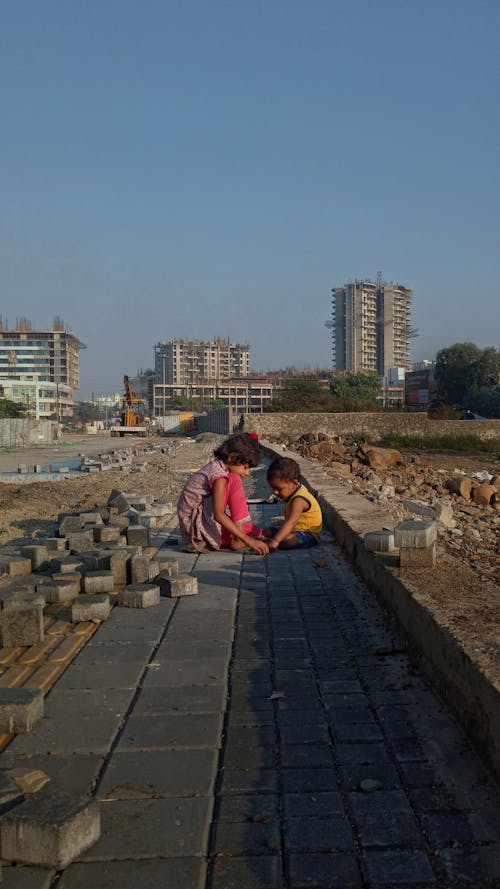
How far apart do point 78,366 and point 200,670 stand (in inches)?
7668

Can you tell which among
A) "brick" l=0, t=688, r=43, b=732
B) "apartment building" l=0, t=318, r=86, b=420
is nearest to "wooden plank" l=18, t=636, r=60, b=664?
"brick" l=0, t=688, r=43, b=732

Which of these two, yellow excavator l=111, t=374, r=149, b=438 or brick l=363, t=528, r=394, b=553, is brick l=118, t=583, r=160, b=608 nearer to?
brick l=363, t=528, r=394, b=553

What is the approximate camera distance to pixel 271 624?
467cm

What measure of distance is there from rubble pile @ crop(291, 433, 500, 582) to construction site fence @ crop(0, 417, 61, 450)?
2071 cm

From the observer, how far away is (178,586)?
5.37 m

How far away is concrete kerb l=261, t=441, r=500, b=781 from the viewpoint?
2.67 meters

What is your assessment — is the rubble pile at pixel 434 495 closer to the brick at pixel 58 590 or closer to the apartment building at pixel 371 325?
the brick at pixel 58 590

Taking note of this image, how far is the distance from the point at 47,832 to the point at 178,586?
3.25 m

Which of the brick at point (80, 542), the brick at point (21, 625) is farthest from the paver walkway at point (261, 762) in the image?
the brick at point (80, 542)

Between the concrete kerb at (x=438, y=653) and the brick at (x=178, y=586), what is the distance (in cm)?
126

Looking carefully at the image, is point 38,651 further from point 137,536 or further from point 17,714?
point 137,536

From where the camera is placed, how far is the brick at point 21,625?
13.6 feet

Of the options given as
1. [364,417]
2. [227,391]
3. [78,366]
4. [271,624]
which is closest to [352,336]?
[227,391]

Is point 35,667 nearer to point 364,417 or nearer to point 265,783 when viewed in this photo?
point 265,783
